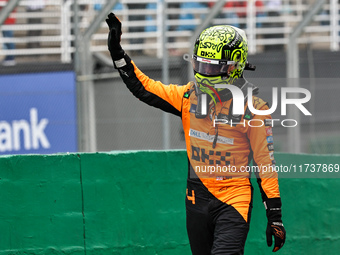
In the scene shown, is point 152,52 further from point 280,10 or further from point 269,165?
point 269,165

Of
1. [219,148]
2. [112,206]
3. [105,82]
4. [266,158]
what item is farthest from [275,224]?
[105,82]

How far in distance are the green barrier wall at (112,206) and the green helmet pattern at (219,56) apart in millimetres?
1264

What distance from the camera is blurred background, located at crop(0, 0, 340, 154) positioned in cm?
879

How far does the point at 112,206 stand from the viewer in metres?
5.29

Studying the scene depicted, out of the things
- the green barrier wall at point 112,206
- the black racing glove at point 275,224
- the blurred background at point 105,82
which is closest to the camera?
the black racing glove at point 275,224

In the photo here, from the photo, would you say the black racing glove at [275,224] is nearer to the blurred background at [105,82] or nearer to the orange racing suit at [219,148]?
the orange racing suit at [219,148]

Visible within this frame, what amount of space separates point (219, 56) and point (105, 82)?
5.04m

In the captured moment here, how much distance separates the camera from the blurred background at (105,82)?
879 cm

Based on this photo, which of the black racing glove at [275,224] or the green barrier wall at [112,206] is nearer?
the black racing glove at [275,224]

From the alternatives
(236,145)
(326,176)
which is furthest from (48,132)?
(236,145)

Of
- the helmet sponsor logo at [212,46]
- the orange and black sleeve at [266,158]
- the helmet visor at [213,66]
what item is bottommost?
the orange and black sleeve at [266,158]

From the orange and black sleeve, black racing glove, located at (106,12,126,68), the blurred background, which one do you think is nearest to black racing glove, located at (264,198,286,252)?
the orange and black sleeve

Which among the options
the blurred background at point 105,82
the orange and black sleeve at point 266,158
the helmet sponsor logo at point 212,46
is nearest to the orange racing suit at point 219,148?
the orange and black sleeve at point 266,158

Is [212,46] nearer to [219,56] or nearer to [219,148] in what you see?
[219,56]
